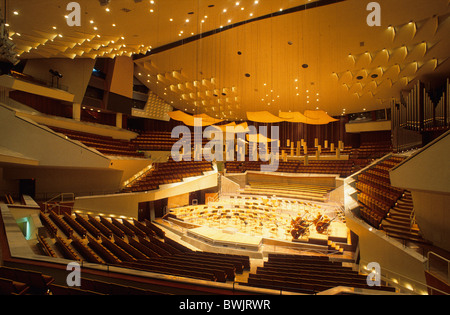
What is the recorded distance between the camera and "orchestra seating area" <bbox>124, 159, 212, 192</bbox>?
38.0ft

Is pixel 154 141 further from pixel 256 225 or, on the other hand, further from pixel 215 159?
pixel 256 225

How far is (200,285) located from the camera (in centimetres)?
275

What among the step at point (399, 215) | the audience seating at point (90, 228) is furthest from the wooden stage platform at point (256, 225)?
the audience seating at point (90, 228)

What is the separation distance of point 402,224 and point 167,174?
10.1 m

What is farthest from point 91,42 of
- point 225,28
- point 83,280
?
point 83,280

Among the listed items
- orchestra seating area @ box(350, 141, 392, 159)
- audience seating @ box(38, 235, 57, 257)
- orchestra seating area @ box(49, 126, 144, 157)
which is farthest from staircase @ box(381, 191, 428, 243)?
orchestra seating area @ box(49, 126, 144, 157)

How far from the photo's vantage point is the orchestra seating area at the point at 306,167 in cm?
1577

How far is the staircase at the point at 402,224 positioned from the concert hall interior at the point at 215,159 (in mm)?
61

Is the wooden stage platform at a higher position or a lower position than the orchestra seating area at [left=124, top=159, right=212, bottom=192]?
lower

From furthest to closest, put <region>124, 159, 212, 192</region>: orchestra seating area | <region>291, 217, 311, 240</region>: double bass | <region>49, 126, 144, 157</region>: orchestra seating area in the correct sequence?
<region>124, 159, 212, 192</region>: orchestra seating area
<region>49, 126, 144, 157</region>: orchestra seating area
<region>291, 217, 311, 240</region>: double bass

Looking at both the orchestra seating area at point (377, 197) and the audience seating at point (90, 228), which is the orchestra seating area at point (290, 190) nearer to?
the orchestra seating area at point (377, 197)

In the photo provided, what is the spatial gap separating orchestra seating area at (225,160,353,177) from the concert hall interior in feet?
0.47

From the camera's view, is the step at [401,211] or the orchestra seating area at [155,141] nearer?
the step at [401,211]

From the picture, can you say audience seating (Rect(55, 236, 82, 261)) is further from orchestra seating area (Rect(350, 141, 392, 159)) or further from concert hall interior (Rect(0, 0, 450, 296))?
orchestra seating area (Rect(350, 141, 392, 159))
